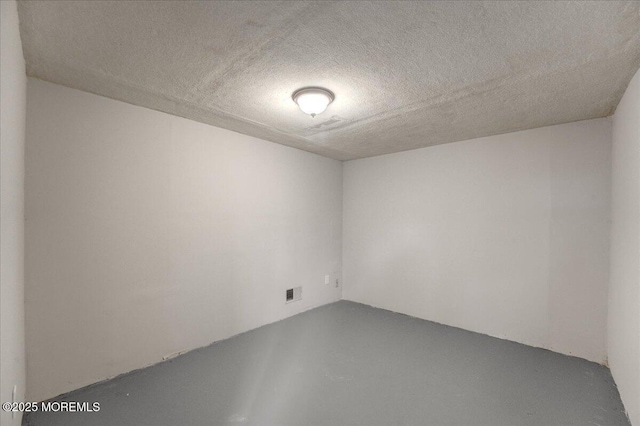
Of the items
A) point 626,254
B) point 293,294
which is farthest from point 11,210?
point 626,254

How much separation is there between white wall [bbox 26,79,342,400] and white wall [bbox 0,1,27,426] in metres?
0.18

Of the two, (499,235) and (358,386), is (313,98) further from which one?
(499,235)

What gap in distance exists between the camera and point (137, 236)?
91.9 inches

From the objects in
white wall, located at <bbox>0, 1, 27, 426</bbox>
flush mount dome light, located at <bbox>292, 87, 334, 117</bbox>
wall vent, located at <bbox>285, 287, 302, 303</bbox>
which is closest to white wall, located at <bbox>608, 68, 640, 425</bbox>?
flush mount dome light, located at <bbox>292, 87, 334, 117</bbox>

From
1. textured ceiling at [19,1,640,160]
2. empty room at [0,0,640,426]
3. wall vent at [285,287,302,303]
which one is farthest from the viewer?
wall vent at [285,287,302,303]

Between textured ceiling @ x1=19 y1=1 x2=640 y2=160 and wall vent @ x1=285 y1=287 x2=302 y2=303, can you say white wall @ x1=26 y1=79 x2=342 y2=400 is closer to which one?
wall vent @ x1=285 y1=287 x2=302 y2=303

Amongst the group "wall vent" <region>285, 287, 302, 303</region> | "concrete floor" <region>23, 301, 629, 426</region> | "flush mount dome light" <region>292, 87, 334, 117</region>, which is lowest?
"concrete floor" <region>23, 301, 629, 426</region>

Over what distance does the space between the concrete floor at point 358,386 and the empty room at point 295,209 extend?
2 centimetres

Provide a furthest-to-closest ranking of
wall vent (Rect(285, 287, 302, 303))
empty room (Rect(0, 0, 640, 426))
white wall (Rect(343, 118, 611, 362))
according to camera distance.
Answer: wall vent (Rect(285, 287, 302, 303)) < white wall (Rect(343, 118, 611, 362)) < empty room (Rect(0, 0, 640, 426))

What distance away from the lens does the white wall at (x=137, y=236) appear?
1.93m

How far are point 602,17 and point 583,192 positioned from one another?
5.97 ft

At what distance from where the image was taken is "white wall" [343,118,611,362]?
2547 mm

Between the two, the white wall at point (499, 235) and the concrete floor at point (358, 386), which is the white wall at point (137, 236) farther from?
the white wall at point (499, 235)

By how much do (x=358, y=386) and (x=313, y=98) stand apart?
209 cm
